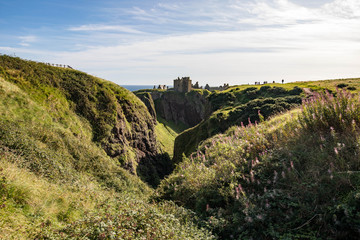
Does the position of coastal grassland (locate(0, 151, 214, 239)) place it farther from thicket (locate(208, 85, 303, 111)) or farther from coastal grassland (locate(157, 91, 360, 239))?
thicket (locate(208, 85, 303, 111))

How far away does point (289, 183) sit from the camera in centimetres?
664

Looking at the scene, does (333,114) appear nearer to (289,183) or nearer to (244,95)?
(289,183)

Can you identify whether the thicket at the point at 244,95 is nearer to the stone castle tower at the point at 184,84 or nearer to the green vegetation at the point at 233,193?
the green vegetation at the point at 233,193

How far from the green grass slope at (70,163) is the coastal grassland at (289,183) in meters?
1.13

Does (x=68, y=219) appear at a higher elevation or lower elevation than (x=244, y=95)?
lower

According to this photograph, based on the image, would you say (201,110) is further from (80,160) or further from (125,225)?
(125,225)

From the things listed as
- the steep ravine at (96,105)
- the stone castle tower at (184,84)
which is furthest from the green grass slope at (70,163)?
the stone castle tower at (184,84)

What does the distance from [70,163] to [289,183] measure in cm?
1695

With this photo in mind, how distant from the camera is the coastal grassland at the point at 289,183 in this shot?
5246 mm

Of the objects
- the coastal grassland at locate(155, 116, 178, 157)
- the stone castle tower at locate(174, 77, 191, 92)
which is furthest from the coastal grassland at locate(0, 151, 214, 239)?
the stone castle tower at locate(174, 77, 191, 92)

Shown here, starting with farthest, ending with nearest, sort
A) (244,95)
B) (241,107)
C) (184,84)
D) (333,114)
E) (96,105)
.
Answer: (184,84), (244,95), (241,107), (96,105), (333,114)

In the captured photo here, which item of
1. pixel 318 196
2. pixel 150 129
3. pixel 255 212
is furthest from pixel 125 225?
pixel 150 129

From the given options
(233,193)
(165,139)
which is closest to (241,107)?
(233,193)

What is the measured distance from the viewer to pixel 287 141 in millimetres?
8594
